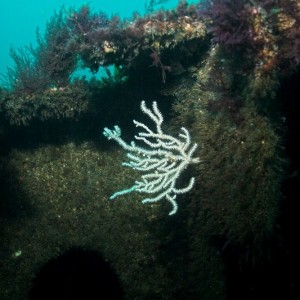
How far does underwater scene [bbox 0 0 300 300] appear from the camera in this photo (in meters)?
3.31

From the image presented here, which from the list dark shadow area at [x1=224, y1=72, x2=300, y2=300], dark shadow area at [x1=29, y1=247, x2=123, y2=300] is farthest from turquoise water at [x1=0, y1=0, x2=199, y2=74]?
dark shadow area at [x1=224, y1=72, x2=300, y2=300]

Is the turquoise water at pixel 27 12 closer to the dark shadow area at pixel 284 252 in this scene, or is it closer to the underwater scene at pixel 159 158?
the underwater scene at pixel 159 158

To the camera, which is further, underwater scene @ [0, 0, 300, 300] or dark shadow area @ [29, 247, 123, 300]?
dark shadow area @ [29, 247, 123, 300]

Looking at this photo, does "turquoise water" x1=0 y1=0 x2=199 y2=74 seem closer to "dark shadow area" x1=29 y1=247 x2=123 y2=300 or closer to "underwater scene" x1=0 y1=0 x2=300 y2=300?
"underwater scene" x1=0 y1=0 x2=300 y2=300

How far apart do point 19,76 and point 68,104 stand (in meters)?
1.25

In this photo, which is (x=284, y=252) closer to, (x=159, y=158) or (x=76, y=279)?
(x=159, y=158)

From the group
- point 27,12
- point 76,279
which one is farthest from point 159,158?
point 27,12

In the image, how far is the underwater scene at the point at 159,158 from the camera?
3.31 metres

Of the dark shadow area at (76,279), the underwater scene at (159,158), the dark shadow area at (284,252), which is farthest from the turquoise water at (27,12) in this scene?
the dark shadow area at (284,252)

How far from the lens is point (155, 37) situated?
14.1 feet

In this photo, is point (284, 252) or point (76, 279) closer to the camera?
point (284, 252)

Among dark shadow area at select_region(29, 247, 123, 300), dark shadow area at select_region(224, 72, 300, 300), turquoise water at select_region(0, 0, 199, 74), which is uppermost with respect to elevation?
turquoise water at select_region(0, 0, 199, 74)

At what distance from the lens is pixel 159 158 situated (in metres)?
5.29

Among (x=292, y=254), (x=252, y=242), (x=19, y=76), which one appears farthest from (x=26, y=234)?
(x=292, y=254)
